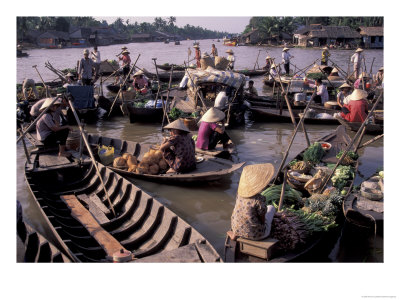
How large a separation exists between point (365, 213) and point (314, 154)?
1.97 m

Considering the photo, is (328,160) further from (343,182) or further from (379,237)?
(379,237)

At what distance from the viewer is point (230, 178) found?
23.3 ft

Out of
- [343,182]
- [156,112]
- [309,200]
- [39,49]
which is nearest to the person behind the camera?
[309,200]

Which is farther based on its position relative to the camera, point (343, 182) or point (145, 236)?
point (343, 182)

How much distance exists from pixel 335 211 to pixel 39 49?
47372 millimetres

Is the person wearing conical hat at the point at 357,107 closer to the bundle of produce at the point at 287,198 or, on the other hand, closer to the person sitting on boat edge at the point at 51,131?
the bundle of produce at the point at 287,198

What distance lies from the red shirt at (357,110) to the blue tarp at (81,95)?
704 cm

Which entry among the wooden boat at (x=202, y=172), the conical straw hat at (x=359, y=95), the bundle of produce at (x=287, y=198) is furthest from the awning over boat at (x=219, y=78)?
the bundle of produce at (x=287, y=198)

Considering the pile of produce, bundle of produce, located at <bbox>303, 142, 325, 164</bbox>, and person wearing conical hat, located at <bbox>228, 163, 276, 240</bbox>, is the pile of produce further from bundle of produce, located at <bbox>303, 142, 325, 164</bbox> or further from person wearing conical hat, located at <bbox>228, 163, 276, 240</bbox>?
person wearing conical hat, located at <bbox>228, 163, 276, 240</bbox>

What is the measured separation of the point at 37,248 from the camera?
4016mm

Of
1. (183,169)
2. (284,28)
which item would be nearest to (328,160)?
(183,169)

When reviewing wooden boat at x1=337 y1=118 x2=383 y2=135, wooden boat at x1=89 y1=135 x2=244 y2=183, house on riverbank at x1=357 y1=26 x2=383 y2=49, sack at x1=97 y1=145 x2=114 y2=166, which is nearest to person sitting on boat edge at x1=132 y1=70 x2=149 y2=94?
wooden boat at x1=89 y1=135 x2=244 y2=183

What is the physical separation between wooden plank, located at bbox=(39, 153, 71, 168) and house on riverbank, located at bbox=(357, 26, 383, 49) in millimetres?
34857

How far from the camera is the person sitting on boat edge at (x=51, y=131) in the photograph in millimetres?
6768
